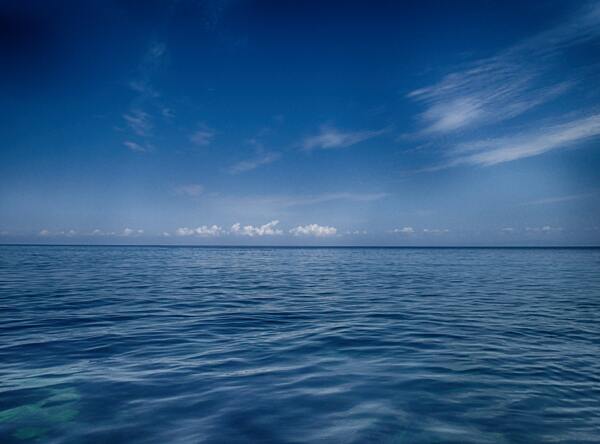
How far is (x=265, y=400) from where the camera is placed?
523cm

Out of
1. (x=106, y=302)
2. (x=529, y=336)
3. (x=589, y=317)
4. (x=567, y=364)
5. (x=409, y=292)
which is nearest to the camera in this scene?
(x=567, y=364)

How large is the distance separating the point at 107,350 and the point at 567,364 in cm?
1050

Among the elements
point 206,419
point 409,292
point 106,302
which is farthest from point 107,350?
point 409,292

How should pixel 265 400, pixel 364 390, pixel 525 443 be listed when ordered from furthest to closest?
pixel 364 390 → pixel 265 400 → pixel 525 443

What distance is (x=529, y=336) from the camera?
9109 millimetres

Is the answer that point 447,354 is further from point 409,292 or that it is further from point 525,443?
point 409,292

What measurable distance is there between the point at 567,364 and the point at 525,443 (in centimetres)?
401

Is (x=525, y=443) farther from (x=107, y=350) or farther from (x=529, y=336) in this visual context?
(x=107, y=350)

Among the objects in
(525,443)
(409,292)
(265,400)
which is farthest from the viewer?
(409,292)

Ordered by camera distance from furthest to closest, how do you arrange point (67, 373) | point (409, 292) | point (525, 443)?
1. point (409, 292)
2. point (67, 373)
3. point (525, 443)

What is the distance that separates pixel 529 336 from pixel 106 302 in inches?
647

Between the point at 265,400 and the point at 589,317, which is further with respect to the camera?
the point at 589,317

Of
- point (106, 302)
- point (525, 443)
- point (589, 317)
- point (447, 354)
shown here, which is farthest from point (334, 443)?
point (106, 302)

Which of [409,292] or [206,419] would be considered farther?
[409,292]
